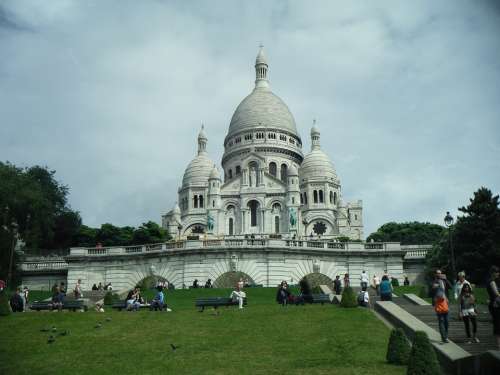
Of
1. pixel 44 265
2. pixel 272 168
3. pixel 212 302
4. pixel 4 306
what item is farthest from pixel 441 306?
pixel 272 168

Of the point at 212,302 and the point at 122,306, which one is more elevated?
the point at 212,302

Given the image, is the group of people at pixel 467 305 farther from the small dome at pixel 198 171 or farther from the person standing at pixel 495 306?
the small dome at pixel 198 171

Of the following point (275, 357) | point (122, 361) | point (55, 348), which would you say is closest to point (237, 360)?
point (275, 357)

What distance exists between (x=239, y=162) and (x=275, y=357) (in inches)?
3498

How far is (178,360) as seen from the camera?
17078 mm

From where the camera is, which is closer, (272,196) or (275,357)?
(275,357)

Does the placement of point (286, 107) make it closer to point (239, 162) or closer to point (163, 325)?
point (239, 162)

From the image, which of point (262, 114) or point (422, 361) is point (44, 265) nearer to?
point (422, 361)

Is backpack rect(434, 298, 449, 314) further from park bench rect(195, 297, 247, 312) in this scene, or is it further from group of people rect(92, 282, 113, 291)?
group of people rect(92, 282, 113, 291)

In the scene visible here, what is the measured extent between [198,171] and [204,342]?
88.0 meters

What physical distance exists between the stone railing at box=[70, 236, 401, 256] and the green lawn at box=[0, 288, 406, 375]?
19.3 m

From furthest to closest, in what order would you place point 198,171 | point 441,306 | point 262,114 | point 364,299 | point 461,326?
1. point 262,114
2. point 198,171
3. point 364,299
4. point 461,326
5. point 441,306

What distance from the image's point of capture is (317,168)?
10156 cm

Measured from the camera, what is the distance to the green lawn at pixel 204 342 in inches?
643
